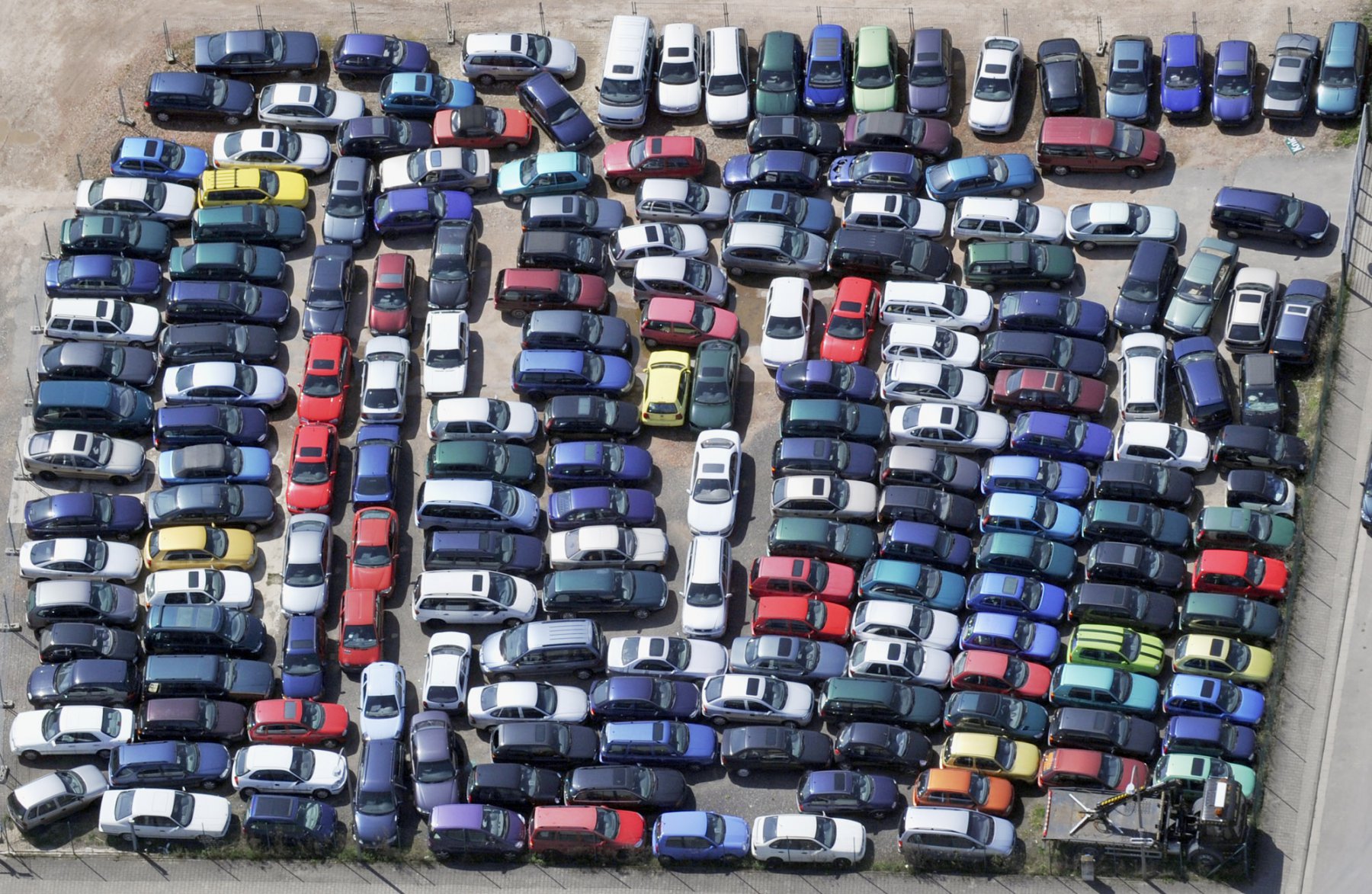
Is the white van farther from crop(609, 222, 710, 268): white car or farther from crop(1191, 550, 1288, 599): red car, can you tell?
crop(1191, 550, 1288, 599): red car

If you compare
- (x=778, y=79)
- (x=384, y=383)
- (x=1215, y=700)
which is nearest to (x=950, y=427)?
(x=1215, y=700)

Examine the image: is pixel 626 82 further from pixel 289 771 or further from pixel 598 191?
pixel 289 771

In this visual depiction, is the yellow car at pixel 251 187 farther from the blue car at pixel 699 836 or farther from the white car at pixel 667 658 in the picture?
the blue car at pixel 699 836

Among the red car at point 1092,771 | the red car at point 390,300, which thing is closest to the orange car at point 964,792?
the red car at point 1092,771

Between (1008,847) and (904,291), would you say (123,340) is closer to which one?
(904,291)

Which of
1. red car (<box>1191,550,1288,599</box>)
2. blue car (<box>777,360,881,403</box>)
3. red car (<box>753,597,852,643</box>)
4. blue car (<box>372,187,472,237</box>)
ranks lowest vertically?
red car (<box>753,597,852,643</box>)

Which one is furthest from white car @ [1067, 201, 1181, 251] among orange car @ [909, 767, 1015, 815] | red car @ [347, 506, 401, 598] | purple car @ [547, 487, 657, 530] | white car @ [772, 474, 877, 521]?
red car @ [347, 506, 401, 598]
